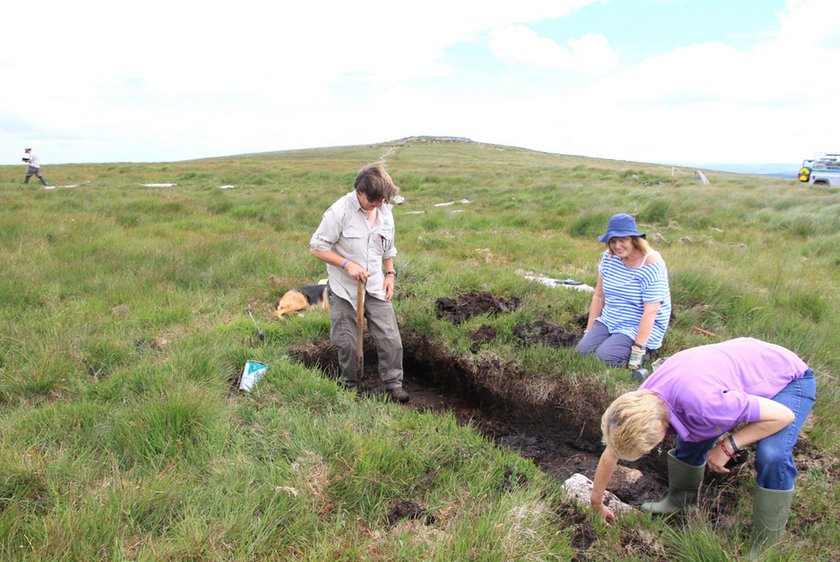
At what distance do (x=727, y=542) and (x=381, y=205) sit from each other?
2.96 metres

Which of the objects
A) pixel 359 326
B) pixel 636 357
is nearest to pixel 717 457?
pixel 636 357

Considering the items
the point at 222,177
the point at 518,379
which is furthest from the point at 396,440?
the point at 222,177

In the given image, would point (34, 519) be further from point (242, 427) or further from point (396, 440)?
point (396, 440)

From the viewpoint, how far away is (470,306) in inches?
203

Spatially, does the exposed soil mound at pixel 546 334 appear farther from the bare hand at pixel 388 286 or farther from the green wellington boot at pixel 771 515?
the green wellington boot at pixel 771 515

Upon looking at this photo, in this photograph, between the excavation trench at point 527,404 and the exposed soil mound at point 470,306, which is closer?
the excavation trench at point 527,404

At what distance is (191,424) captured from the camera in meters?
2.84

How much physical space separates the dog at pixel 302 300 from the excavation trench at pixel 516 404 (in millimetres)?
780

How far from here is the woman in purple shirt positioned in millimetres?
2201

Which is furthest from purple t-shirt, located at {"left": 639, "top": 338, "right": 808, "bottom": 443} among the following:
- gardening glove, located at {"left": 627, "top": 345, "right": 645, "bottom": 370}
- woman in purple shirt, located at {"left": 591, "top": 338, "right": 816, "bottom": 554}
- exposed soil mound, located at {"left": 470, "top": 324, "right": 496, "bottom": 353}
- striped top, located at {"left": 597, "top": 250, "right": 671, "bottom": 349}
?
exposed soil mound, located at {"left": 470, "top": 324, "right": 496, "bottom": 353}

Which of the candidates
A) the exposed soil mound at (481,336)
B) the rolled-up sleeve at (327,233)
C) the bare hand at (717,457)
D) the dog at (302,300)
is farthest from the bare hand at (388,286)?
the bare hand at (717,457)

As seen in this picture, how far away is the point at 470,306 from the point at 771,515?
3147mm

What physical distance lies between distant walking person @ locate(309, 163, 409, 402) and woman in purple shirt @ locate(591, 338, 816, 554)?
2093 mm

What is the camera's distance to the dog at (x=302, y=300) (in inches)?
207
